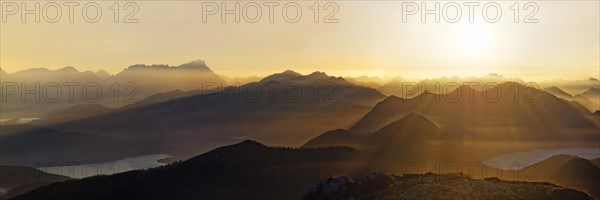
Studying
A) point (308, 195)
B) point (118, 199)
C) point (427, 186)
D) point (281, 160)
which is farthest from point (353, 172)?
point (427, 186)

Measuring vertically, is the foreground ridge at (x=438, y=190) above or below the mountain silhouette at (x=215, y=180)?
above

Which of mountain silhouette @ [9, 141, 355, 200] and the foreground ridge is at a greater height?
the foreground ridge

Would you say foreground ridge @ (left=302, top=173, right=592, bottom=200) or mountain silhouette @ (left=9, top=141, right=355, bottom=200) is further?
mountain silhouette @ (left=9, top=141, right=355, bottom=200)

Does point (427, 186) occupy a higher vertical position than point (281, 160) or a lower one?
higher

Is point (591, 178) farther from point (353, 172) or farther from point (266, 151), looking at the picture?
point (266, 151)

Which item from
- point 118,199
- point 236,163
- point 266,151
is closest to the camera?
point 118,199

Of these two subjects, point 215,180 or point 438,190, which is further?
point 215,180

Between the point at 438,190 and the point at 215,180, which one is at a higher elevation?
the point at 438,190

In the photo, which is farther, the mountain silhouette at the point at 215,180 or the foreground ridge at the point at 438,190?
the mountain silhouette at the point at 215,180

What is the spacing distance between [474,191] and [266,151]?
149448mm

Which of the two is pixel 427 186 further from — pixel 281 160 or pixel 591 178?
pixel 591 178

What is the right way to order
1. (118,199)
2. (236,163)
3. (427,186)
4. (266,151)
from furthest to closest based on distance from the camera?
(266,151)
(236,163)
(118,199)
(427,186)

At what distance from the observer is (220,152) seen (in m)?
189

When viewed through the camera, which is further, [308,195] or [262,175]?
[262,175]
